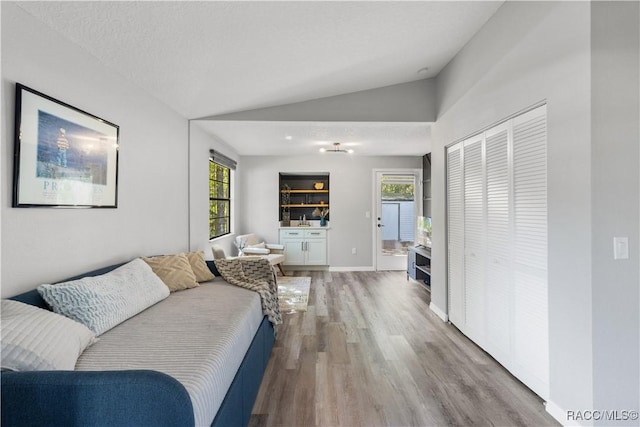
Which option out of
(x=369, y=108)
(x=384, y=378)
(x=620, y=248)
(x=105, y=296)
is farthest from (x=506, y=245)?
(x=105, y=296)

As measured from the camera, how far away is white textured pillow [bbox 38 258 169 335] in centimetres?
154

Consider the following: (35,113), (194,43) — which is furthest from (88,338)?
(194,43)

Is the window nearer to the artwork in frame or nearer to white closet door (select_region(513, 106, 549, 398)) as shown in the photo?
the artwork in frame

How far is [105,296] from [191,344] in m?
0.67

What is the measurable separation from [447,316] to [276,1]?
3268 millimetres

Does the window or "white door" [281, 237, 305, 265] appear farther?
"white door" [281, 237, 305, 265]

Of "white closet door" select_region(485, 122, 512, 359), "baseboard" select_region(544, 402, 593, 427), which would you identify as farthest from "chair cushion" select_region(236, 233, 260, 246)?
"baseboard" select_region(544, 402, 593, 427)

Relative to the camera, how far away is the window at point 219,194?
4582 mm

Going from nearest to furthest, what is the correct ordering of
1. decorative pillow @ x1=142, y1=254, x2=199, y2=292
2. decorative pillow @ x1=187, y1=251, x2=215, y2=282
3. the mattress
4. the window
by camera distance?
the mattress → decorative pillow @ x1=142, y1=254, x2=199, y2=292 → decorative pillow @ x1=187, y1=251, x2=215, y2=282 → the window

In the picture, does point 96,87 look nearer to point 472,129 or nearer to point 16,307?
point 16,307

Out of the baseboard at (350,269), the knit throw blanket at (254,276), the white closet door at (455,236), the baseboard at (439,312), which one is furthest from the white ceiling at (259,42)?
the baseboard at (350,269)

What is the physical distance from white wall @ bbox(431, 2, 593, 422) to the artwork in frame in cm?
292

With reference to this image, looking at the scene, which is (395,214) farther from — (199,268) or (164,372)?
(164,372)

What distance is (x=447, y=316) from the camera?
3232 mm
